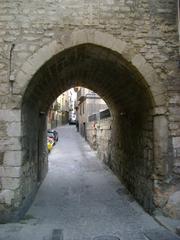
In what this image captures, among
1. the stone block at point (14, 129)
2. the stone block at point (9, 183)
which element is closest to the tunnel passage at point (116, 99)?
the stone block at point (14, 129)

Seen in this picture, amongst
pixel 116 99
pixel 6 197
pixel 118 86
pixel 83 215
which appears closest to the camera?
pixel 6 197

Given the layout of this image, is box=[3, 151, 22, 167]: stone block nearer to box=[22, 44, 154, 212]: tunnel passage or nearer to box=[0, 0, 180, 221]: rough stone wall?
box=[0, 0, 180, 221]: rough stone wall

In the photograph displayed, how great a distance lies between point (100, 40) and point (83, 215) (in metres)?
3.44

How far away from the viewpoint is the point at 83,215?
6.39m

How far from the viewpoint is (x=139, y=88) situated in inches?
265

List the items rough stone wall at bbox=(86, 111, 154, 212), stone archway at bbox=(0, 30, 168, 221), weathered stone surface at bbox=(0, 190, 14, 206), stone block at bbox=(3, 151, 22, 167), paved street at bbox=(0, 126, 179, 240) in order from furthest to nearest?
1. rough stone wall at bbox=(86, 111, 154, 212)
2. stone archway at bbox=(0, 30, 168, 221)
3. stone block at bbox=(3, 151, 22, 167)
4. weathered stone surface at bbox=(0, 190, 14, 206)
5. paved street at bbox=(0, 126, 179, 240)

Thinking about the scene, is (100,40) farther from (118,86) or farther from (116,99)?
(116,99)

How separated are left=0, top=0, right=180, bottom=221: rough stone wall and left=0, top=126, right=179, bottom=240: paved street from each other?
2.11ft

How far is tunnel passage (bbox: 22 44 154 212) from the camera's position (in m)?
6.36

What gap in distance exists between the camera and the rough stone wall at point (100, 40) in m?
5.92

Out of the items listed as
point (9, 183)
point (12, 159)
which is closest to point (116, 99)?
point (12, 159)

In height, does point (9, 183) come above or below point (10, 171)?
below

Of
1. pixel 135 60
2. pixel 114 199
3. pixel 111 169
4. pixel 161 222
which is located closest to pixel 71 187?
pixel 114 199

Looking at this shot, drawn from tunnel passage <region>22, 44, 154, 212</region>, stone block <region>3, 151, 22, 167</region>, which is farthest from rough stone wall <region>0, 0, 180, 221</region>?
tunnel passage <region>22, 44, 154, 212</region>
